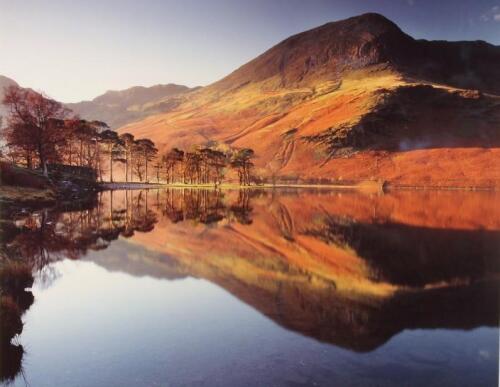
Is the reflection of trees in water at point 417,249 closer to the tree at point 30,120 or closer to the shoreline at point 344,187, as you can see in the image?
the tree at point 30,120

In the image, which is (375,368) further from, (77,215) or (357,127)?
(357,127)

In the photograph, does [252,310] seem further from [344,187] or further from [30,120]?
[344,187]

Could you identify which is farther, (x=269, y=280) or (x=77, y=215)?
(x=77, y=215)

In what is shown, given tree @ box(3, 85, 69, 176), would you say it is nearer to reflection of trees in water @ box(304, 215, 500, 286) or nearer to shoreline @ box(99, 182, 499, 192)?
shoreline @ box(99, 182, 499, 192)

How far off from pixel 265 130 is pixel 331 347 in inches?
7454

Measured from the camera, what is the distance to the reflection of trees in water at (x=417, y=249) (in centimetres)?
1642

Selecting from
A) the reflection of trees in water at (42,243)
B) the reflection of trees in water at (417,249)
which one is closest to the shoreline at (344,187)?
the reflection of trees in water at (42,243)

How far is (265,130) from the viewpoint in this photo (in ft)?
644

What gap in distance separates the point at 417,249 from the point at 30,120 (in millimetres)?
45404

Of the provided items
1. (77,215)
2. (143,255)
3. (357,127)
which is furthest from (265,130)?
(143,255)

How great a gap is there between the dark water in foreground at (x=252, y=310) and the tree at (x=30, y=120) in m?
30.0

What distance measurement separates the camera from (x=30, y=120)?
165 feet

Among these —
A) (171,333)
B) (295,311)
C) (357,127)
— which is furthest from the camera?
(357,127)

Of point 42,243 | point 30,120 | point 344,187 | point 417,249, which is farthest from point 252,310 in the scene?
point 344,187
